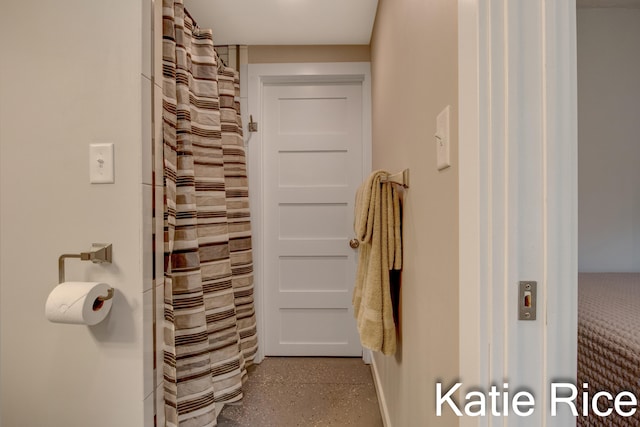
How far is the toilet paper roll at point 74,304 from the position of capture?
803mm

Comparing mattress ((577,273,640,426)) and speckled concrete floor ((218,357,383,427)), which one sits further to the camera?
speckled concrete floor ((218,357,383,427))

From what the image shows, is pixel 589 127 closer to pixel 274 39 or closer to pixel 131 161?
pixel 274 39

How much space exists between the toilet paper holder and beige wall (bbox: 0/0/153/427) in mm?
19

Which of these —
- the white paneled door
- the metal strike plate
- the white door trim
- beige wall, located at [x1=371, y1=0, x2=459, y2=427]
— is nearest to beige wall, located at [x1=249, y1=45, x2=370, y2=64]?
the white paneled door

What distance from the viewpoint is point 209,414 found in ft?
4.37

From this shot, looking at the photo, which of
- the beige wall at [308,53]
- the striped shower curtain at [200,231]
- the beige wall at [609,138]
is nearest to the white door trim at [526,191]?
the striped shower curtain at [200,231]

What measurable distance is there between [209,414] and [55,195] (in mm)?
1091

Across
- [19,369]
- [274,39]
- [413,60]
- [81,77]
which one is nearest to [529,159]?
[413,60]

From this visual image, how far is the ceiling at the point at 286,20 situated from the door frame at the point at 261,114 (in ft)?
0.55

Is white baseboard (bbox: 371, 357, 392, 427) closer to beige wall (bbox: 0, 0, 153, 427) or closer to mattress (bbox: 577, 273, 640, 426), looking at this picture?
mattress (bbox: 577, 273, 640, 426)

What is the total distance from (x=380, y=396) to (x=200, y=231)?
1312 mm

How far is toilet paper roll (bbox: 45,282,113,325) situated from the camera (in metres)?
0.80

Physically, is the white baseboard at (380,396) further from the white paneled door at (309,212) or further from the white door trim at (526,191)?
the white door trim at (526,191)

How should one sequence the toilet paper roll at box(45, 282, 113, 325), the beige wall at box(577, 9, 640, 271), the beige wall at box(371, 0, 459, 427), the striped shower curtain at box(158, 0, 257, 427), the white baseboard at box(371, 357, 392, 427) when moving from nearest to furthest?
the beige wall at box(371, 0, 459, 427), the toilet paper roll at box(45, 282, 113, 325), the striped shower curtain at box(158, 0, 257, 427), the white baseboard at box(371, 357, 392, 427), the beige wall at box(577, 9, 640, 271)
